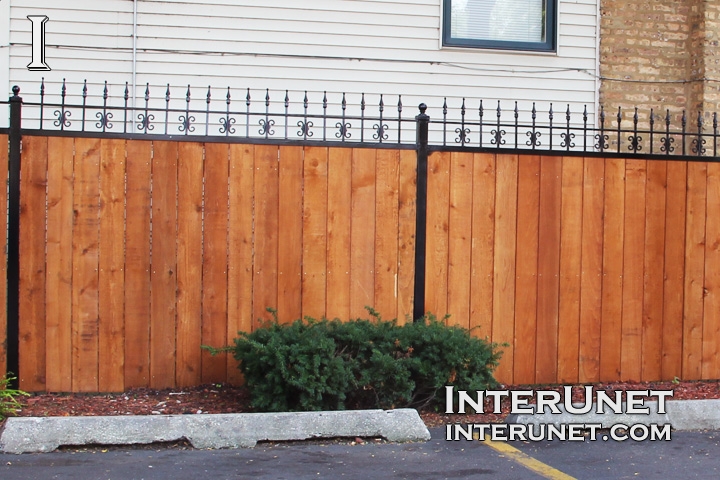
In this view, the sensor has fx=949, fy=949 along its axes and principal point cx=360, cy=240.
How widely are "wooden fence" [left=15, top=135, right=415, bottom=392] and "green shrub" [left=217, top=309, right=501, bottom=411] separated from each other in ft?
1.50

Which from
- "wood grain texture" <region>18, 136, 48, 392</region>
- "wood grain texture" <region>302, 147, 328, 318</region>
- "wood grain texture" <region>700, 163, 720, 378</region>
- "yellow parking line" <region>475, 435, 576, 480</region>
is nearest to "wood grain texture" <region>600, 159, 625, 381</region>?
"wood grain texture" <region>700, 163, 720, 378</region>

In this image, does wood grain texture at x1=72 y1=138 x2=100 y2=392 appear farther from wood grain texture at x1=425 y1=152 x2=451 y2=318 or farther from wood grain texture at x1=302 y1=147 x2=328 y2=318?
wood grain texture at x1=425 y1=152 x2=451 y2=318

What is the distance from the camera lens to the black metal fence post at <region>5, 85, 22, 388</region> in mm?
7359

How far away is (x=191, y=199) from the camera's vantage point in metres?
7.66

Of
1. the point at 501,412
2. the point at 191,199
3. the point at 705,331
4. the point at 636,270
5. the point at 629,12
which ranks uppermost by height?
the point at 629,12

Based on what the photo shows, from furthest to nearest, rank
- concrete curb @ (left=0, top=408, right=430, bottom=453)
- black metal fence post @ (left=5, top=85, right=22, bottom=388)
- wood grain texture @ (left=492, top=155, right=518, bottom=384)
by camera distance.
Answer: wood grain texture @ (left=492, top=155, right=518, bottom=384), black metal fence post @ (left=5, top=85, right=22, bottom=388), concrete curb @ (left=0, top=408, right=430, bottom=453)

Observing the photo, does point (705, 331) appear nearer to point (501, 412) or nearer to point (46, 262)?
point (501, 412)

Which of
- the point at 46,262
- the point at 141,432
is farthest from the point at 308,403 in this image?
the point at 46,262

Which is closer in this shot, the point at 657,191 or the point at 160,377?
the point at 160,377

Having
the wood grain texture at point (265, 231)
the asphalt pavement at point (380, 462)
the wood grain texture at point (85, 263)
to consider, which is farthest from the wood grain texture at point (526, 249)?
the wood grain texture at point (85, 263)

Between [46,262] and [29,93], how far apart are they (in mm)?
3501

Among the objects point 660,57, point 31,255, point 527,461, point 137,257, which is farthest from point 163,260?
point 660,57

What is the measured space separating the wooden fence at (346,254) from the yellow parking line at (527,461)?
1787mm

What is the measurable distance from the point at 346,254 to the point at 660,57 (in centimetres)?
595
